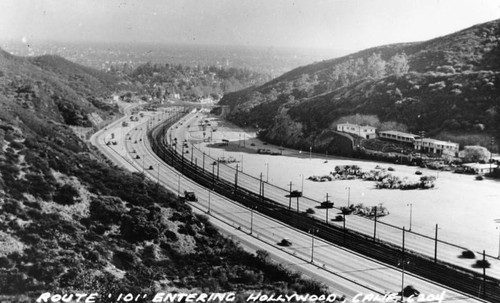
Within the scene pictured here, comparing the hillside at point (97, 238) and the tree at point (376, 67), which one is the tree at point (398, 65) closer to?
the tree at point (376, 67)

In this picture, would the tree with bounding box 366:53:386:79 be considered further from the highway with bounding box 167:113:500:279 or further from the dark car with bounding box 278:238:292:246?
the dark car with bounding box 278:238:292:246

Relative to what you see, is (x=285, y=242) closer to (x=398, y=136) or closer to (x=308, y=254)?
(x=308, y=254)

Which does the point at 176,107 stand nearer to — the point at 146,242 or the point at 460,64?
the point at 460,64

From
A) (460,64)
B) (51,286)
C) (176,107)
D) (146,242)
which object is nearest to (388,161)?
(460,64)

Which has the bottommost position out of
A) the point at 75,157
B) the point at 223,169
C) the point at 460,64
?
the point at 223,169

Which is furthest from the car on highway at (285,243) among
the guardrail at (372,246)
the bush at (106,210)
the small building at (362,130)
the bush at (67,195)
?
the small building at (362,130)

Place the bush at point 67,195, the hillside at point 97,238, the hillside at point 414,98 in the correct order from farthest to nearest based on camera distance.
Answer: the hillside at point 414,98 < the bush at point 67,195 < the hillside at point 97,238
